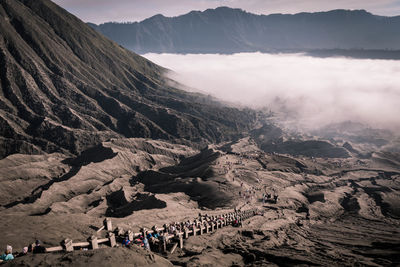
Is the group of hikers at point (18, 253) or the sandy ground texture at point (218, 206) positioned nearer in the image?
the group of hikers at point (18, 253)

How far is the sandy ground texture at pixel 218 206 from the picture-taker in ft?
98.5

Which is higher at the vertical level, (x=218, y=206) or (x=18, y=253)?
(x=18, y=253)

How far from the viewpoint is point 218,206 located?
271ft

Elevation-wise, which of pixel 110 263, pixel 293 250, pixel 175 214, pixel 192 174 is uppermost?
pixel 110 263

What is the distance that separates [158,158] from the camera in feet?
650

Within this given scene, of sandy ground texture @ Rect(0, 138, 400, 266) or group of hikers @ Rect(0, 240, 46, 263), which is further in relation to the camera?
sandy ground texture @ Rect(0, 138, 400, 266)

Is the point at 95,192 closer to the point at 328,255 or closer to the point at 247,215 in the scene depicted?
the point at 247,215

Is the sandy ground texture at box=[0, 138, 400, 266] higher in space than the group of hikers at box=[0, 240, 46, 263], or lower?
lower

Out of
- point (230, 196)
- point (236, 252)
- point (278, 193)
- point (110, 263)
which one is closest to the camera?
point (110, 263)

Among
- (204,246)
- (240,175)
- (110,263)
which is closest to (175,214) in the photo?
(204,246)

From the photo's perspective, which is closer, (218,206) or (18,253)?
(18,253)

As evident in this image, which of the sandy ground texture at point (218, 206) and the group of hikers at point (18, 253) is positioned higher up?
the group of hikers at point (18, 253)

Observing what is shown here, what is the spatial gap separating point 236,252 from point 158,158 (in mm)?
167721

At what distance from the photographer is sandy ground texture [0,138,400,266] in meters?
30.0
